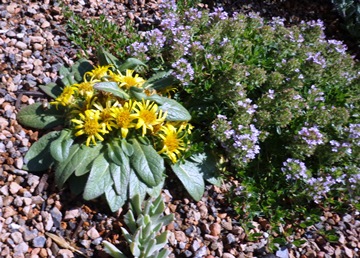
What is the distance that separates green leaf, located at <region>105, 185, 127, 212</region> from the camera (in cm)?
290

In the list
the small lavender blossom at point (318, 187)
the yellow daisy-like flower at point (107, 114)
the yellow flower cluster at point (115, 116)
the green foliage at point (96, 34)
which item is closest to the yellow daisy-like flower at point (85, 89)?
the yellow flower cluster at point (115, 116)

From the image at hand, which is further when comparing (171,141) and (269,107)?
(269,107)

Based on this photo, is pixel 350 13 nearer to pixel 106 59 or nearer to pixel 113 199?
pixel 106 59

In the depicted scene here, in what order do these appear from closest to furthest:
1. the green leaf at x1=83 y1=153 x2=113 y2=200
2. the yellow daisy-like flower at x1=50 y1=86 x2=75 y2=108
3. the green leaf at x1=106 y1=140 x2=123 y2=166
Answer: the green leaf at x1=83 y1=153 x2=113 y2=200, the green leaf at x1=106 y1=140 x2=123 y2=166, the yellow daisy-like flower at x1=50 y1=86 x2=75 y2=108

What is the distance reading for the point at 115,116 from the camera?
9.71ft

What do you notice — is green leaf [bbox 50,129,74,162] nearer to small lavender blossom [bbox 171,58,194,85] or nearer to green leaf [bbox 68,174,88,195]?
green leaf [bbox 68,174,88,195]

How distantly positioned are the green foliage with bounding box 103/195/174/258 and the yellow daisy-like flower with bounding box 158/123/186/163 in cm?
35

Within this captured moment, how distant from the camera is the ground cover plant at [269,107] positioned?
3.20m

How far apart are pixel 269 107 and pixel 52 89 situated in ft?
4.96

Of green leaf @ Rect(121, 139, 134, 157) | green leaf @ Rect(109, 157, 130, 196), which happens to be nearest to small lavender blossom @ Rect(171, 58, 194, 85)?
green leaf @ Rect(121, 139, 134, 157)

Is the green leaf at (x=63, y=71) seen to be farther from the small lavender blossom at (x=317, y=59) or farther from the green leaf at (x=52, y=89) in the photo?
the small lavender blossom at (x=317, y=59)

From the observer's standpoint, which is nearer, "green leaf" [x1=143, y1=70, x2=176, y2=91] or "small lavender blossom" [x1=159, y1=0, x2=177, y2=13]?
"green leaf" [x1=143, y1=70, x2=176, y2=91]

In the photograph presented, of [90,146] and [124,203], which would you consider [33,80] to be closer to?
[90,146]

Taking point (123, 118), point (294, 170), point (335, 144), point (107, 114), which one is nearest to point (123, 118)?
point (123, 118)
